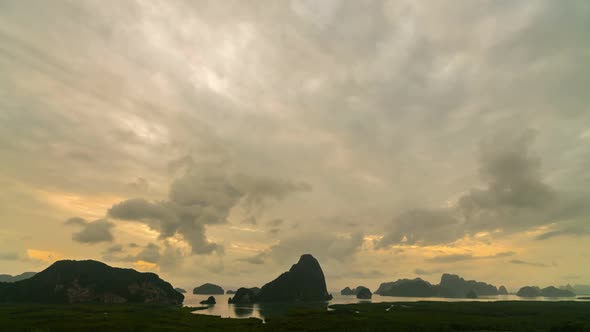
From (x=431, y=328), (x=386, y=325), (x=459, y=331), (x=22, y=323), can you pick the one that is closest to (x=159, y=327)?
(x=22, y=323)

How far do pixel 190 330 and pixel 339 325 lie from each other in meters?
43.3

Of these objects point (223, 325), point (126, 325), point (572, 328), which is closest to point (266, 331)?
point (223, 325)

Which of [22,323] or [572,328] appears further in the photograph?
[22,323]

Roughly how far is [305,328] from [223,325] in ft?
83.7

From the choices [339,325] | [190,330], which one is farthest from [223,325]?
[339,325]

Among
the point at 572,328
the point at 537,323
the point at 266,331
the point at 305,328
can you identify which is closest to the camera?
the point at 572,328

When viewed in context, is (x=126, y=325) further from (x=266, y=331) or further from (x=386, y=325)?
(x=386, y=325)

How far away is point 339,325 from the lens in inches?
3748

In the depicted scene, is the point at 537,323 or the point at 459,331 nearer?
the point at 459,331

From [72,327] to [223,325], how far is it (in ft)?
134

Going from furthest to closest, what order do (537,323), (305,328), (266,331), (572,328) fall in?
(537,323) → (305,328) → (266,331) → (572,328)

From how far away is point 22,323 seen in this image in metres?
91.1

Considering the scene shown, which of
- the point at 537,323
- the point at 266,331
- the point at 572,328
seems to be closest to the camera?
the point at 572,328

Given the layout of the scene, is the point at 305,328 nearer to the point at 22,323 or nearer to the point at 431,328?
the point at 431,328
